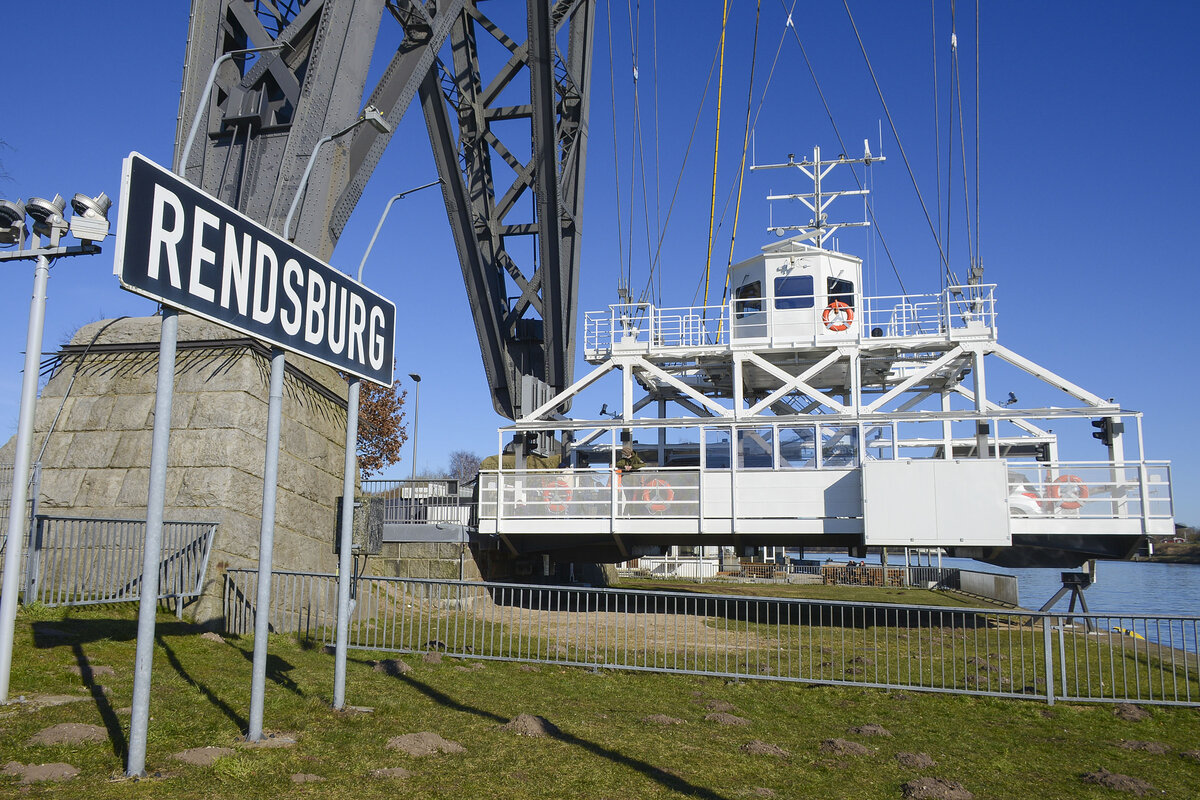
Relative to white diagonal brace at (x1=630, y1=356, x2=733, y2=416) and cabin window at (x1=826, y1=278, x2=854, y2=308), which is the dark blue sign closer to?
white diagonal brace at (x1=630, y1=356, x2=733, y2=416)

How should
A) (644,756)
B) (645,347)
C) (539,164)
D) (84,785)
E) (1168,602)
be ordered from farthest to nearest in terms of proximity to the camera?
(1168,602)
(645,347)
(539,164)
(644,756)
(84,785)

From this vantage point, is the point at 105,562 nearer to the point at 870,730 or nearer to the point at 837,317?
the point at 870,730

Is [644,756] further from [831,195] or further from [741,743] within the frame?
[831,195]

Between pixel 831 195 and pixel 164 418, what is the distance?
29.8 metres

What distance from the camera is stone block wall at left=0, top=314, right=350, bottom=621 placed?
11.2 m

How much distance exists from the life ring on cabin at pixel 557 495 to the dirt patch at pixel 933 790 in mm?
14282

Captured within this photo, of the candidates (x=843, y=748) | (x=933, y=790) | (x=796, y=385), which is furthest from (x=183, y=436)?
(x=796, y=385)

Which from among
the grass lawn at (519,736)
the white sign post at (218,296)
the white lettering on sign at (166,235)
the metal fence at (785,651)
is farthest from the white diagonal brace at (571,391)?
the white lettering on sign at (166,235)

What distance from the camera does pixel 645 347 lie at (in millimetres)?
24719

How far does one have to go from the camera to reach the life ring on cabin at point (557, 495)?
20.6 m

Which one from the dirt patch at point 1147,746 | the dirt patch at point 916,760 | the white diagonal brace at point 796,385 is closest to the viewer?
the dirt patch at point 916,760

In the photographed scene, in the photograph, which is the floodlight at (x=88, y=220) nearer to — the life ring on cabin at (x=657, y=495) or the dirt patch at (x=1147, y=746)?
the dirt patch at (x=1147, y=746)

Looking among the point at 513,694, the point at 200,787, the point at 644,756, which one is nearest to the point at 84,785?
the point at 200,787

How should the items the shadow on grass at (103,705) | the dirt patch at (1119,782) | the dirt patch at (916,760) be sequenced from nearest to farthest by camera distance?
the shadow on grass at (103,705) < the dirt patch at (1119,782) < the dirt patch at (916,760)
